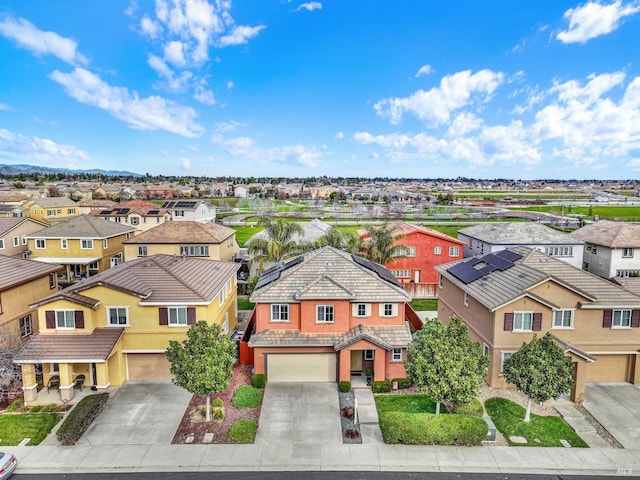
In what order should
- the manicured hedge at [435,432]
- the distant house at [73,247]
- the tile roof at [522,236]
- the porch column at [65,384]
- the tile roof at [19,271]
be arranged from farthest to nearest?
the tile roof at [522,236], the distant house at [73,247], the tile roof at [19,271], the porch column at [65,384], the manicured hedge at [435,432]

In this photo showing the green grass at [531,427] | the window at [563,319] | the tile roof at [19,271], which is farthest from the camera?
the tile roof at [19,271]

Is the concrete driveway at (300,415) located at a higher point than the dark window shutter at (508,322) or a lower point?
lower

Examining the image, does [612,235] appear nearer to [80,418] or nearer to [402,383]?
[402,383]

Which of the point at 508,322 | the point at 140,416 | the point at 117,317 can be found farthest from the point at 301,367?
the point at 508,322

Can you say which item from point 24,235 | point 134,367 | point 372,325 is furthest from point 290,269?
point 24,235

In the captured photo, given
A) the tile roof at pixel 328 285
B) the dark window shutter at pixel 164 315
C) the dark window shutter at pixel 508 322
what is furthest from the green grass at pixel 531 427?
the dark window shutter at pixel 164 315

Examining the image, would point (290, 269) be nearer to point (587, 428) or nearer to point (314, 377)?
point (314, 377)

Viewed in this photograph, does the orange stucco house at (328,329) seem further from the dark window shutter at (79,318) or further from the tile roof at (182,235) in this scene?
the tile roof at (182,235)
